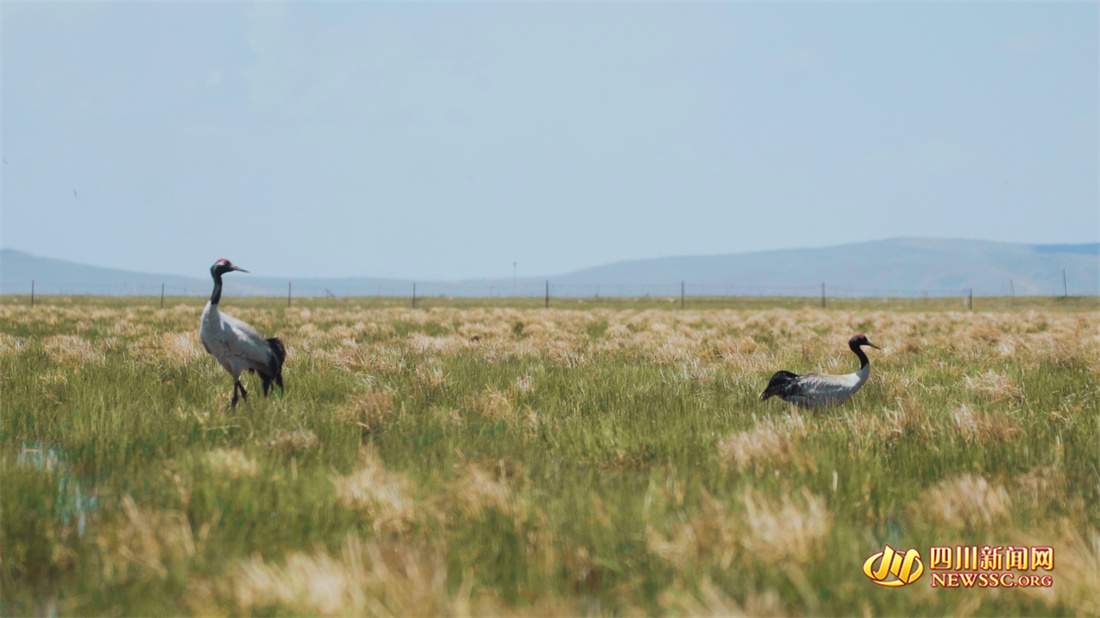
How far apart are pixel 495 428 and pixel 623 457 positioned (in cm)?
141

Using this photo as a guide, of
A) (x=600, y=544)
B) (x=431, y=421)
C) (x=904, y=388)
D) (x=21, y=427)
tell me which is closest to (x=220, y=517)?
(x=600, y=544)

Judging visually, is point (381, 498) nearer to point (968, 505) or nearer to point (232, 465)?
point (232, 465)

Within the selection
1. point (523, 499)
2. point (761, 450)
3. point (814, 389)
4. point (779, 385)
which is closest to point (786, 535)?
point (523, 499)

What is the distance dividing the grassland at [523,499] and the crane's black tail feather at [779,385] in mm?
189

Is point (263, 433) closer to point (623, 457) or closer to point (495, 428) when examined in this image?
point (495, 428)

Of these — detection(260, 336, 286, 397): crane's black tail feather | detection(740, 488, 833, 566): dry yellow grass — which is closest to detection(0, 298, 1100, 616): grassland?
detection(740, 488, 833, 566): dry yellow grass

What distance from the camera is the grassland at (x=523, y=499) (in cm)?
250

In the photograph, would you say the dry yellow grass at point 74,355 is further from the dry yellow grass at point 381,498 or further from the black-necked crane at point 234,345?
the dry yellow grass at point 381,498

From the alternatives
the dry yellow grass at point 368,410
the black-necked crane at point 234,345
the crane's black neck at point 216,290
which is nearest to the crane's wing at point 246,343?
the black-necked crane at point 234,345

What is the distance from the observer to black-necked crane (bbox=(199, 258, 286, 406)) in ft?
20.7

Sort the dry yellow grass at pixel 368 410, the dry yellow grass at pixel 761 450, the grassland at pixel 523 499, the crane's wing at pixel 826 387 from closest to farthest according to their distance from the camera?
the grassland at pixel 523 499
the dry yellow grass at pixel 761 450
the dry yellow grass at pixel 368 410
the crane's wing at pixel 826 387

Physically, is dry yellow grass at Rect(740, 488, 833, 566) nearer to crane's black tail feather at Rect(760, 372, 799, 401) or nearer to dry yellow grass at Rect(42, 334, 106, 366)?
crane's black tail feather at Rect(760, 372, 799, 401)

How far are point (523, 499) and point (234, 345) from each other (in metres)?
4.32

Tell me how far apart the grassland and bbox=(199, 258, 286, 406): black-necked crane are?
0.36 m
